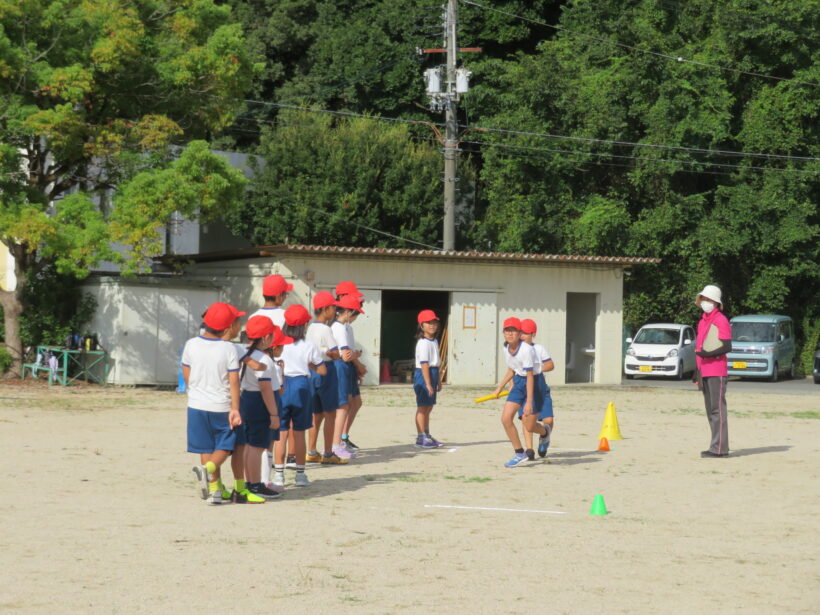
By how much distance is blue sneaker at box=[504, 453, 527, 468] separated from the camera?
1248cm

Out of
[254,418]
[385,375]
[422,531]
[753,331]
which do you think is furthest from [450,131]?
[422,531]

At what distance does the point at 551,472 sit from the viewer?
12.2 m

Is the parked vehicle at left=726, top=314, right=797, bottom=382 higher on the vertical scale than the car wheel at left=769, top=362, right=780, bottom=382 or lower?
higher

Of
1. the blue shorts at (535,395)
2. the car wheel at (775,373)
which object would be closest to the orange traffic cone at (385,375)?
the car wheel at (775,373)

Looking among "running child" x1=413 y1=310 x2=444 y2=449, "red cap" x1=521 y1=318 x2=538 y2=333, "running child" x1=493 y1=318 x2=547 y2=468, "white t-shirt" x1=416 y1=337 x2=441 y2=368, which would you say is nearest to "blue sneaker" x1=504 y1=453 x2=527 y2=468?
"running child" x1=493 y1=318 x2=547 y2=468

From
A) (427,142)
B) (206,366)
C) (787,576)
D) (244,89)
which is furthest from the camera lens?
(427,142)

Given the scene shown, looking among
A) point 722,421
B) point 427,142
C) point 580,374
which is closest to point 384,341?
point 580,374

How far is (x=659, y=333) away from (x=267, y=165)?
49.7ft

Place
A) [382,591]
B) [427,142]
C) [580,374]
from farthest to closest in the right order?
[427,142] < [580,374] < [382,591]

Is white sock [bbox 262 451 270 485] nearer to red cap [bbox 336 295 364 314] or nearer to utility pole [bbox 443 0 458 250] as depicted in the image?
red cap [bbox 336 295 364 314]

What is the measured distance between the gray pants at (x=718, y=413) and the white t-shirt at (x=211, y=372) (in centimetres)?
663

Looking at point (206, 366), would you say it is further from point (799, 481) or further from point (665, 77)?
point (665, 77)

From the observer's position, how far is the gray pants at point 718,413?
44.3ft

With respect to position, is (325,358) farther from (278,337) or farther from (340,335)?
(278,337)
